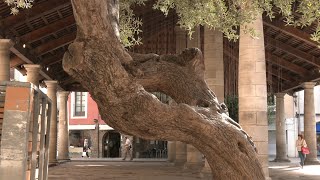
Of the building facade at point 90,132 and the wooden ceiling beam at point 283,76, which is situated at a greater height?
the wooden ceiling beam at point 283,76

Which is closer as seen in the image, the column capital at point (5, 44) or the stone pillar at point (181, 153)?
the column capital at point (5, 44)

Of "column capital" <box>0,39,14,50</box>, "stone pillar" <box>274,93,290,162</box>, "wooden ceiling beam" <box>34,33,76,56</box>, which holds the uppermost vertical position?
"wooden ceiling beam" <box>34,33,76,56</box>

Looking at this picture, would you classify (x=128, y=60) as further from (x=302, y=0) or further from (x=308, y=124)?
(x=308, y=124)

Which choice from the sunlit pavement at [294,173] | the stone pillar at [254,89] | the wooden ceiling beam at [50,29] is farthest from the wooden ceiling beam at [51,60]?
the stone pillar at [254,89]

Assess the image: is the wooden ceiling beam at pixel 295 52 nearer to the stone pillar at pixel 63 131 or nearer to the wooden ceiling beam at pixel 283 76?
the wooden ceiling beam at pixel 283 76

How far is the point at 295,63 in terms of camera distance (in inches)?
1059

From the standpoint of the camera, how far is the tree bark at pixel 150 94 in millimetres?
5367

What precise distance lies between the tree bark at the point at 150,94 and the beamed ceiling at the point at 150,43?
34.9 ft

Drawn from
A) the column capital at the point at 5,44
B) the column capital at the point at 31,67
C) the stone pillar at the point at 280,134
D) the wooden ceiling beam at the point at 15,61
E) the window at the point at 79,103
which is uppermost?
the wooden ceiling beam at the point at 15,61

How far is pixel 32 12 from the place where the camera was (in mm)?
17141

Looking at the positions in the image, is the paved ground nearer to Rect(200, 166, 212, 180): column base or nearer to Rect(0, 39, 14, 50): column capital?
Rect(200, 166, 212, 180): column base

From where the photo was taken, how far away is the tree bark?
537 cm

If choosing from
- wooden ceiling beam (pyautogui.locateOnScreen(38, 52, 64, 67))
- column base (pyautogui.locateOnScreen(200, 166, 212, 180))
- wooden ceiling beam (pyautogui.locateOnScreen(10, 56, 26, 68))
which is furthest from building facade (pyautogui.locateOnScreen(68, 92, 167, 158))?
column base (pyautogui.locateOnScreen(200, 166, 212, 180))

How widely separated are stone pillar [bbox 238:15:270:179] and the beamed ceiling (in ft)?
26.9
